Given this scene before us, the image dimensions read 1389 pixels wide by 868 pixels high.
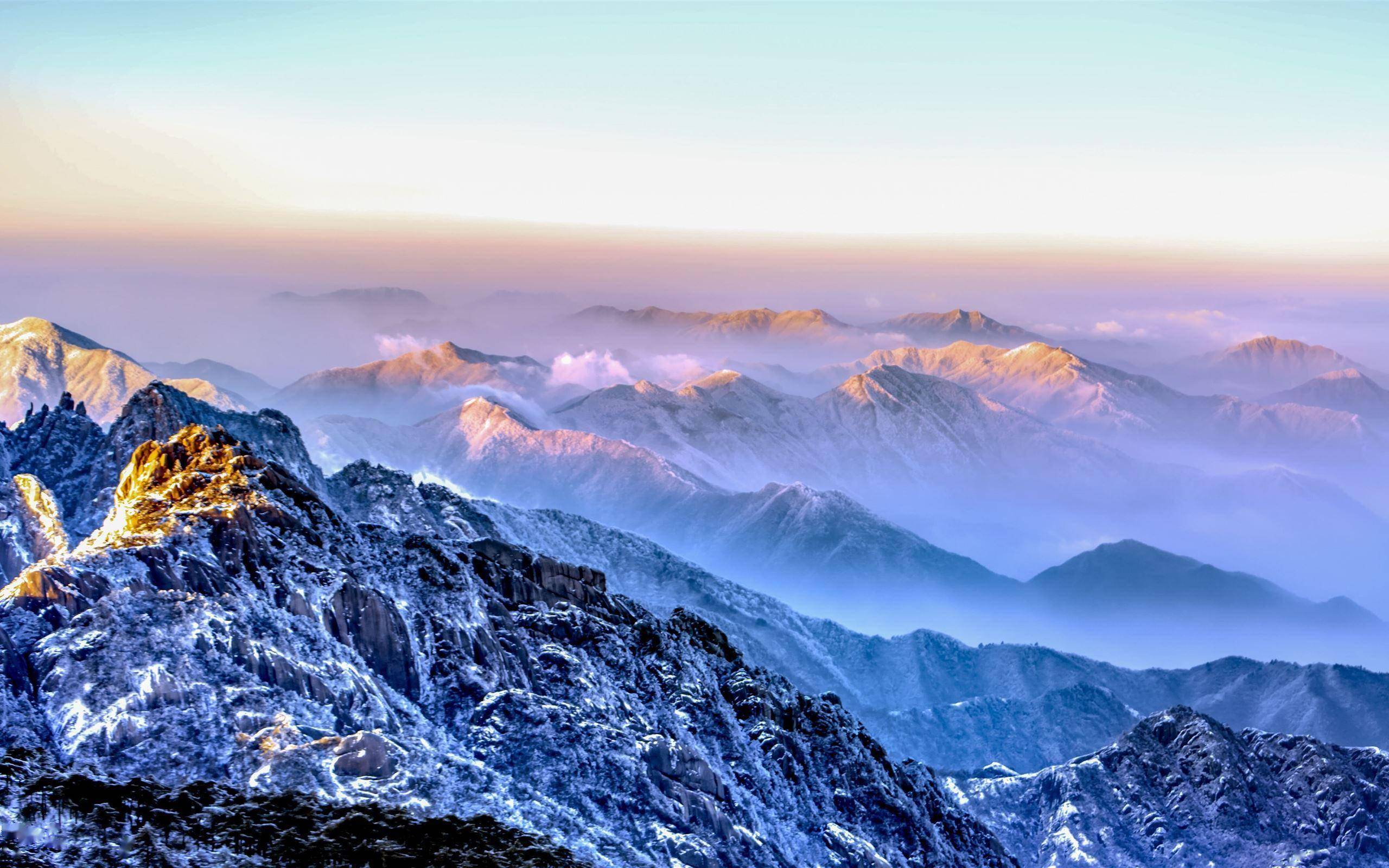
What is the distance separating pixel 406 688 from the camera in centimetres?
11631

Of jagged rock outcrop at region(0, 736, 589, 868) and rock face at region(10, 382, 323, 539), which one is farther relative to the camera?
rock face at region(10, 382, 323, 539)

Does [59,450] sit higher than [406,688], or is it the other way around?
[59,450]

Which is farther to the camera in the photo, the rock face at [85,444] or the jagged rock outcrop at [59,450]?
the jagged rock outcrop at [59,450]

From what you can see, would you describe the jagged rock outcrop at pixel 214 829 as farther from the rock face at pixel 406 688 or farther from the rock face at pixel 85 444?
the rock face at pixel 85 444

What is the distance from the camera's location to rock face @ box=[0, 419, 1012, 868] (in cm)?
9688

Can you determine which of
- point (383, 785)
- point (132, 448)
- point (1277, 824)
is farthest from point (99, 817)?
point (1277, 824)

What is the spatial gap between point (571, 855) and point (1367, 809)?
14731 centimetres

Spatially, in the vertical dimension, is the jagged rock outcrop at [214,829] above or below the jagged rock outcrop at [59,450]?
below

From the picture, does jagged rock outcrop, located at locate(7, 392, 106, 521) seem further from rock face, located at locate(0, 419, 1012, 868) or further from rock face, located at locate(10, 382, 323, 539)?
rock face, located at locate(0, 419, 1012, 868)

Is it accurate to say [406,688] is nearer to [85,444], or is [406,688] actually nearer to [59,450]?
[59,450]

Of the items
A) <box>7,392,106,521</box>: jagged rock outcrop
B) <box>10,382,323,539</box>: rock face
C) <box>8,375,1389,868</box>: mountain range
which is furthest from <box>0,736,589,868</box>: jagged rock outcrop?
<box>7,392,106,521</box>: jagged rock outcrop

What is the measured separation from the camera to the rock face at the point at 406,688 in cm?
9688

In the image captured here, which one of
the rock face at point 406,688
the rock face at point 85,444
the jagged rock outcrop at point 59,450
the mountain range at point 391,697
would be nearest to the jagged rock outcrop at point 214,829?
the mountain range at point 391,697

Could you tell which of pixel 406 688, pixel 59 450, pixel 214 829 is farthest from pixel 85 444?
pixel 214 829
